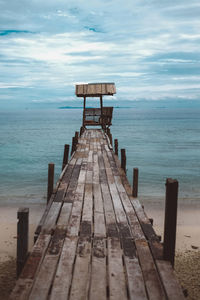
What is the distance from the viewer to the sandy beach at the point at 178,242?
741 centimetres

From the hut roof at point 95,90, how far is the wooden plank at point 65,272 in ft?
61.8

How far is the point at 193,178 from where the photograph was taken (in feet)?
79.3

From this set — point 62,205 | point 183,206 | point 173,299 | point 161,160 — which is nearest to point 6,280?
point 62,205

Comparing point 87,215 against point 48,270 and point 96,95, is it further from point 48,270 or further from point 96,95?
point 96,95

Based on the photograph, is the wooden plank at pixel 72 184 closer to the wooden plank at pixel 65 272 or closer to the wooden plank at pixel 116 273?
the wooden plank at pixel 65 272

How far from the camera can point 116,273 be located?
4.14 m

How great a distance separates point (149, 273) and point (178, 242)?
23.0 ft

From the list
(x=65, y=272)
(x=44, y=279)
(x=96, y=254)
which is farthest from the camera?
(x=96, y=254)

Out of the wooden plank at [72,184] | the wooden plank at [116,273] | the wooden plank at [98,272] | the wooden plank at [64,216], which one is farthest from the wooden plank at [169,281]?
the wooden plank at [72,184]

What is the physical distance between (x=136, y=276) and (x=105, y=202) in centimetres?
330

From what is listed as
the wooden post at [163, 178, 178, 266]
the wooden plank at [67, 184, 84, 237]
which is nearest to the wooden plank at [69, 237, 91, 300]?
the wooden plank at [67, 184, 84, 237]

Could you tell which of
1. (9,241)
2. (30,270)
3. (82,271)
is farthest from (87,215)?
(9,241)

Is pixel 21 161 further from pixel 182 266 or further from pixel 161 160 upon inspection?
pixel 182 266

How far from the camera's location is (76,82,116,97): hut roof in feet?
75.7
